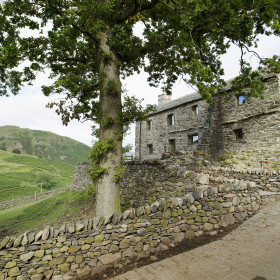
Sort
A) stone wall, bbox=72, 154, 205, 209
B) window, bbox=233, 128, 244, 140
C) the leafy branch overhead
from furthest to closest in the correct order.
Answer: window, bbox=233, 128, 244, 140 < stone wall, bbox=72, 154, 205, 209 < the leafy branch overhead

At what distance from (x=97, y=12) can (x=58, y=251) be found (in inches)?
284

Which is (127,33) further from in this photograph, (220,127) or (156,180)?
(220,127)

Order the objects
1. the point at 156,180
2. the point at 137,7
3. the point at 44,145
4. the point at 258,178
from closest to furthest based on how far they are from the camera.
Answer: the point at 137,7, the point at 258,178, the point at 156,180, the point at 44,145

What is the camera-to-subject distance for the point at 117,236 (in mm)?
5074

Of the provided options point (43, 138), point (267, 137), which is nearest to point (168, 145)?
point (267, 137)

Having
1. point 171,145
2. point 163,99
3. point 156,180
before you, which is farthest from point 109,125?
point 163,99

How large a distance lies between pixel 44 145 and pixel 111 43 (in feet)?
493

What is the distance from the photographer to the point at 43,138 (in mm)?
154625

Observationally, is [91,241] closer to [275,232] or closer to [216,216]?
[216,216]

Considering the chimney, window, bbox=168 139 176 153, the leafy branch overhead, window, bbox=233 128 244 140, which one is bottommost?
window, bbox=168 139 176 153

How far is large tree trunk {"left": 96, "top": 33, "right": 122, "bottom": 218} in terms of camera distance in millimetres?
6145

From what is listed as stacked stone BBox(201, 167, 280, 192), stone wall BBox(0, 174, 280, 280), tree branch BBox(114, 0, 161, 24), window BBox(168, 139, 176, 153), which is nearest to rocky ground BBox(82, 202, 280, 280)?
stone wall BBox(0, 174, 280, 280)

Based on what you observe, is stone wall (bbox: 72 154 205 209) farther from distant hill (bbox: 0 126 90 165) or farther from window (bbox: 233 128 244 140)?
distant hill (bbox: 0 126 90 165)

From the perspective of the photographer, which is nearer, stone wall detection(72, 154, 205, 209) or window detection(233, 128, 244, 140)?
stone wall detection(72, 154, 205, 209)
